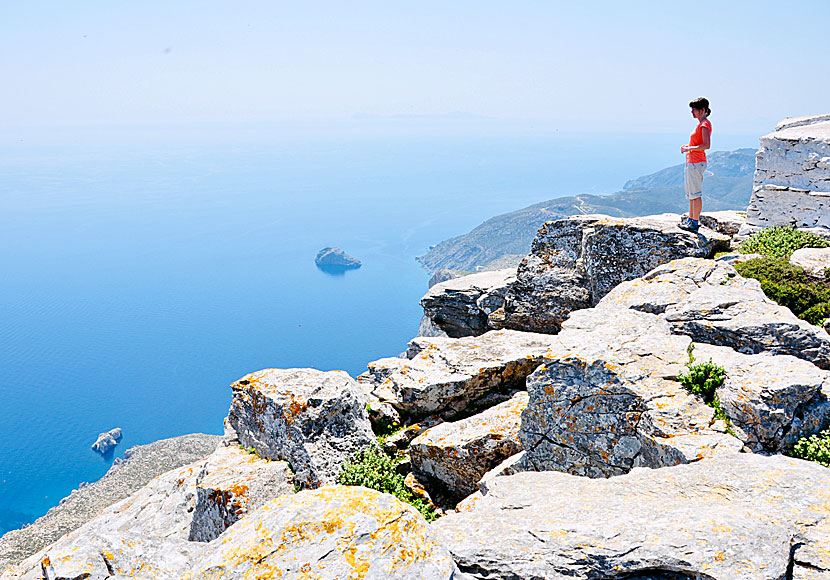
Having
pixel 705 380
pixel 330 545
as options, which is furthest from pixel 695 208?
pixel 330 545

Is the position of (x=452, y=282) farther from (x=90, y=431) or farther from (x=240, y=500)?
(x=90, y=431)

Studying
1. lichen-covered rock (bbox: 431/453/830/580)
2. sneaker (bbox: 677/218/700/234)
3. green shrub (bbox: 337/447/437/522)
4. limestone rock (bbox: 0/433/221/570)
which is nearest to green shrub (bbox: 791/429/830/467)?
lichen-covered rock (bbox: 431/453/830/580)

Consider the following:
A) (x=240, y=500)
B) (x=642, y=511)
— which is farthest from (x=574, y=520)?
(x=240, y=500)

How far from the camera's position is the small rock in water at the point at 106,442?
173 metres

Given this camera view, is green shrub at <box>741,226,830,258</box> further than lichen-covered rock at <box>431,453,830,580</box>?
Yes

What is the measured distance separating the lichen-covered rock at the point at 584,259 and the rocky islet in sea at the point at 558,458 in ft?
0.28

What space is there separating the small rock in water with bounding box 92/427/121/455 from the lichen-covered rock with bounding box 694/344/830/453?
20792cm

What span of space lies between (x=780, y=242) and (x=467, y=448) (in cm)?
1460

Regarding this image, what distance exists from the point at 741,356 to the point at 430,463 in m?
7.78

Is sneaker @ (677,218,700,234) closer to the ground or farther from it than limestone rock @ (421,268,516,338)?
farther from it

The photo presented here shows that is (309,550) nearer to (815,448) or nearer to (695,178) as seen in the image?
(815,448)

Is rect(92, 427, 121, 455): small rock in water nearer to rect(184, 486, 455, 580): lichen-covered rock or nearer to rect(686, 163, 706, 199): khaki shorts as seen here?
rect(184, 486, 455, 580): lichen-covered rock

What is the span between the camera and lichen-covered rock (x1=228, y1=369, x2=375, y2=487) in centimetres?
1237

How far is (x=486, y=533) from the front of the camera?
7.19 m
